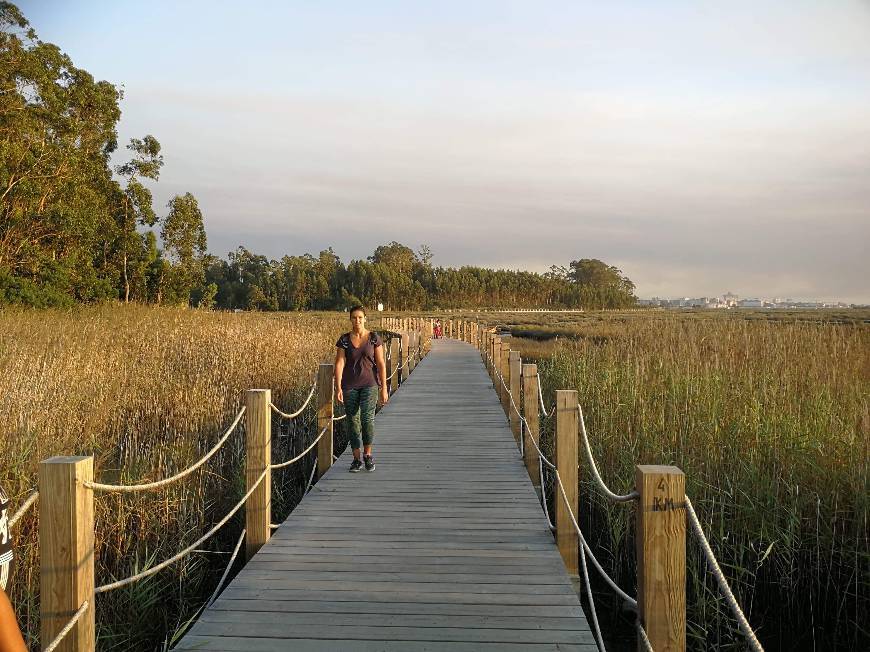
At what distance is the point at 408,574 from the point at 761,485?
2871 millimetres

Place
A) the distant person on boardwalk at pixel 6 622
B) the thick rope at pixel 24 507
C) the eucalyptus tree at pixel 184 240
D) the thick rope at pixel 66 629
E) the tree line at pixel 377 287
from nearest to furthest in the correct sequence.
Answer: the distant person on boardwalk at pixel 6 622 → the thick rope at pixel 24 507 → the thick rope at pixel 66 629 → the eucalyptus tree at pixel 184 240 → the tree line at pixel 377 287

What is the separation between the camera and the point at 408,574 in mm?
4027

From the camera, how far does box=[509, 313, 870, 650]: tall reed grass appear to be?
14.8 feet

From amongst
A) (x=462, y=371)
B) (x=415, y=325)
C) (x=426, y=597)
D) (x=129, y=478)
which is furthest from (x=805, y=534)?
(x=415, y=325)

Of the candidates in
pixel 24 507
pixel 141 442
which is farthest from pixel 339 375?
pixel 24 507

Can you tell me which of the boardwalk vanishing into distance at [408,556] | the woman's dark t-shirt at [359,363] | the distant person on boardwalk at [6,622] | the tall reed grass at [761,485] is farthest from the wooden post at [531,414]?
the distant person on boardwalk at [6,622]

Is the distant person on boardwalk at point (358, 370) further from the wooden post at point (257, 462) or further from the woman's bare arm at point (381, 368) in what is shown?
the wooden post at point (257, 462)

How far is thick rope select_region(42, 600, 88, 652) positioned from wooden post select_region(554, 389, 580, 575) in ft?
9.30

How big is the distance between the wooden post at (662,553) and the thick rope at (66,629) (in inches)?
78.7

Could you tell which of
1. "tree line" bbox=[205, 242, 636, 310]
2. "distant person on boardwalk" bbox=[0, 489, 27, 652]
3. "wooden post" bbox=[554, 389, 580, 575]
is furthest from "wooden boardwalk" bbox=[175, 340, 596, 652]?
"tree line" bbox=[205, 242, 636, 310]

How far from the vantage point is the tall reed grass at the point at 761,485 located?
450cm

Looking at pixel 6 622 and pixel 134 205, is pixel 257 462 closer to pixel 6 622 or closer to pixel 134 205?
pixel 6 622

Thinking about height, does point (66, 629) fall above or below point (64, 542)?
below

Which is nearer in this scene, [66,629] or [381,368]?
[66,629]
